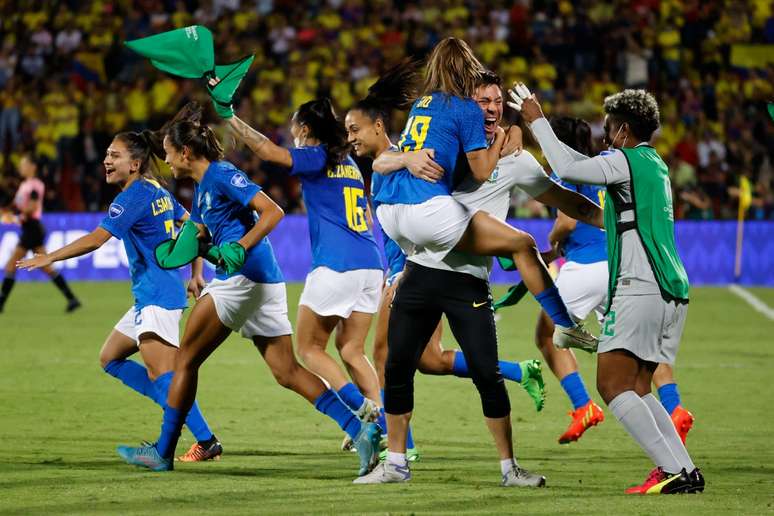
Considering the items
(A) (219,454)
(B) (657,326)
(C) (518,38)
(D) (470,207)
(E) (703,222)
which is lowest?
(E) (703,222)

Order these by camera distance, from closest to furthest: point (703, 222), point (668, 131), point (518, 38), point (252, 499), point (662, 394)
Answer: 1. point (252, 499)
2. point (662, 394)
3. point (703, 222)
4. point (668, 131)
5. point (518, 38)

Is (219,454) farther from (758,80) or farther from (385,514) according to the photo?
(758,80)

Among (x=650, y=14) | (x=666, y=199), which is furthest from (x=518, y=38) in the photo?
(x=666, y=199)

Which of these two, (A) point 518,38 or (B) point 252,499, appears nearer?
(B) point 252,499

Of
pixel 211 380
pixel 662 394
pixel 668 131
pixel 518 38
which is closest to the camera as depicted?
pixel 662 394

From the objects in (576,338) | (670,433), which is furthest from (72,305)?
(670,433)

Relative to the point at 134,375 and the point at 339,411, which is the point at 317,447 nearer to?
the point at 339,411

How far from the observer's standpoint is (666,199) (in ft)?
21.3

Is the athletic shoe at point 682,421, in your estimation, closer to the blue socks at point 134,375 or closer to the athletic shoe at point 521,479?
the athletic shoe at point 521,479

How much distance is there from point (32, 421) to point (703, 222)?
15.4 meters

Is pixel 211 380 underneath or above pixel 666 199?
underneath

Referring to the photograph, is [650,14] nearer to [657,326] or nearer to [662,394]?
[662,394]

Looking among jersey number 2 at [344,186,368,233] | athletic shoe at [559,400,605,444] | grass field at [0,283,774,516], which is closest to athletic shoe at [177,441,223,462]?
grass field at [0,283,774,516]

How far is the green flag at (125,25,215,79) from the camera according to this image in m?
7.34
